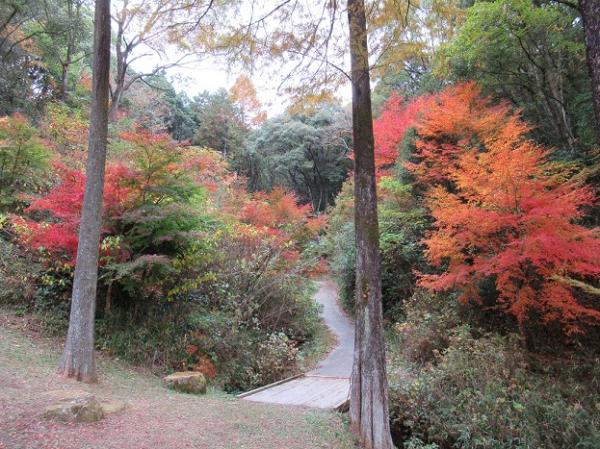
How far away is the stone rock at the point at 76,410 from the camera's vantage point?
4.08 m

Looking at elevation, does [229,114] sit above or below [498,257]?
above

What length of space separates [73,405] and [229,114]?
25658 millimetres

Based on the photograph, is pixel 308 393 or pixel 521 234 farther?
pixel 308 393

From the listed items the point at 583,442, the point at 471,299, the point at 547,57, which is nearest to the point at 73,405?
the point at 583,442

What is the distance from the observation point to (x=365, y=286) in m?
5.31

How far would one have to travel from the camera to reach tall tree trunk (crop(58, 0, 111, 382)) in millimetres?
5836

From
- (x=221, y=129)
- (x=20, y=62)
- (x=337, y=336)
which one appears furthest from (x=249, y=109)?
(x=337, y=336)

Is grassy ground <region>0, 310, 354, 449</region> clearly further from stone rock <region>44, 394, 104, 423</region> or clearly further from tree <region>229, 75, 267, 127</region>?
tree <region>229, 75, 267, 127</region>

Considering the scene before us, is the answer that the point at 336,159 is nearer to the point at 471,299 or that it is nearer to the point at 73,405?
the point at 471,299

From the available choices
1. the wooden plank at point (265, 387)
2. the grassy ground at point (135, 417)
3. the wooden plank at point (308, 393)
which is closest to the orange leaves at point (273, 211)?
the wooden plank at point (265, 387)

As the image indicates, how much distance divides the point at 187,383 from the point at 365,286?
385 cm

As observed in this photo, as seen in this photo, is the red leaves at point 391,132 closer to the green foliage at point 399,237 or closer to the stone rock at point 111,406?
the green foliage at point 399,237

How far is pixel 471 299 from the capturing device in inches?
360

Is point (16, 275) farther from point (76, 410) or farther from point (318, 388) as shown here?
point (318, 388)
